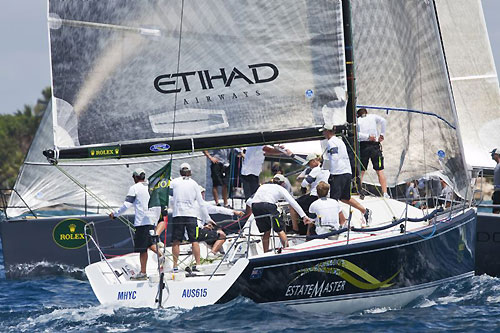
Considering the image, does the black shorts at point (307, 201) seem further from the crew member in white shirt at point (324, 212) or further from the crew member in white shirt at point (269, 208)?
the crew member in white shirt at point (269, 208)

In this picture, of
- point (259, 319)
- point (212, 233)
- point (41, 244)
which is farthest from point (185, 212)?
point (41, 244)

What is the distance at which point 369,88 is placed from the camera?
1606 centimetres

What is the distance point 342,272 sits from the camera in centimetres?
1252

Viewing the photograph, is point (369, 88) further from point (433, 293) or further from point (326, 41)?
point (433, 293)

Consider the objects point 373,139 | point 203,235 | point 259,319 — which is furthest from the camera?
point 373,139

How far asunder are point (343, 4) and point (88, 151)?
4.06m

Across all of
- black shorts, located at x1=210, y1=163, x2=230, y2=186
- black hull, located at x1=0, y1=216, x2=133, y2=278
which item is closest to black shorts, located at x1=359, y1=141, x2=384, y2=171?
black shorts, located at x1=210, y1=163, x2=230, y2=186

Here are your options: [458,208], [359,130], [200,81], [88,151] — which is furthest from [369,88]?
[88,151]

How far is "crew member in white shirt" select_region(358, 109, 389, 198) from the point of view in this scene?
15.5 meters

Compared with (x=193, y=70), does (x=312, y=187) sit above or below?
below

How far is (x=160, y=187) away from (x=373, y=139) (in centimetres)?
443

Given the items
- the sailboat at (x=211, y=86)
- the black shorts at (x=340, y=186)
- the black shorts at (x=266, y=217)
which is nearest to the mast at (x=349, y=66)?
the sailboat at (x=211, y=86)

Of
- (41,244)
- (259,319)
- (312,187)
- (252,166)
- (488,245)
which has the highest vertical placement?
(252,166)

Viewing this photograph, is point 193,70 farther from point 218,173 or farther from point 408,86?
point 218,173
